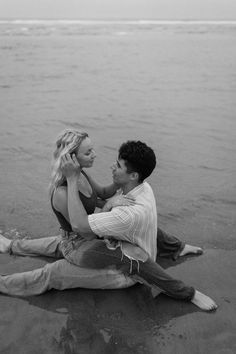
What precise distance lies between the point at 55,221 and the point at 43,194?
87cm

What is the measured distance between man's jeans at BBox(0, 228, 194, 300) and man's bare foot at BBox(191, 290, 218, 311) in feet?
A: 0.18

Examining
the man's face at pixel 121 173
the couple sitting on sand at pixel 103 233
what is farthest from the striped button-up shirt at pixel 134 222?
the man's face at pixel 121 173

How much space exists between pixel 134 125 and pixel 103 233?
596 cm

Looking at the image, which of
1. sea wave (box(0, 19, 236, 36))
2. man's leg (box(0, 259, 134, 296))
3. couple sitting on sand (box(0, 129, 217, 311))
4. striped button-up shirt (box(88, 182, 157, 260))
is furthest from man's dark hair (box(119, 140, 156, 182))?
sea wave (box(0, 19, 236, 36))

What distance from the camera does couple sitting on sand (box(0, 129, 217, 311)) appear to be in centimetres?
365

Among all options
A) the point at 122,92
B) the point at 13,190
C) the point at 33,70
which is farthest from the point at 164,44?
the point at 13,190

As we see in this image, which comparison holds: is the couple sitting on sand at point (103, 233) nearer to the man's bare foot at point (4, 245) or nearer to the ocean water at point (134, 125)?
the man's bare foot at point (4, 245)

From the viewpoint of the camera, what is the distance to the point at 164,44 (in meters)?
23.9

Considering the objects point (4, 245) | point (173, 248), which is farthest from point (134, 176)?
point (4, 245)

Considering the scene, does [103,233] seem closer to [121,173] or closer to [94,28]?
[121,173]

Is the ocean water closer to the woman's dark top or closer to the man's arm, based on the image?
the woman's dark top

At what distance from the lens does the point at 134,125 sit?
9344 millimetres

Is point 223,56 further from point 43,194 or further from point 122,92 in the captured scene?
point 43,194

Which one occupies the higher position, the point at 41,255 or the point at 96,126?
the point at 96,126
